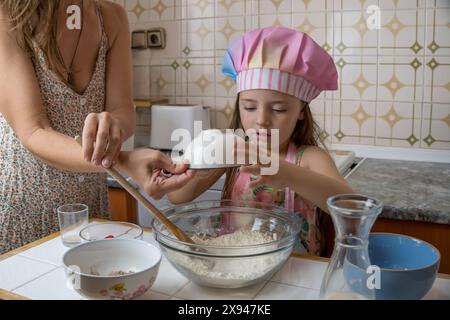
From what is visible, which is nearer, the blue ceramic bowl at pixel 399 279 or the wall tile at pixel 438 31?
the blue ceramic bowl at pixel 399 279

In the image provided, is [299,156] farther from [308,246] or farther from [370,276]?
[370,276]

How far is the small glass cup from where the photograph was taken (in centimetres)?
101

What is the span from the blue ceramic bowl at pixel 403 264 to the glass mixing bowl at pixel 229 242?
160 mm

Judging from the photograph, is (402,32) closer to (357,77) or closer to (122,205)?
(357,77)

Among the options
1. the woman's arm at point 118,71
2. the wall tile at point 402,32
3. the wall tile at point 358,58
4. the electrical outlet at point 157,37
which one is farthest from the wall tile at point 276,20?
the woman's arm at point 118,71

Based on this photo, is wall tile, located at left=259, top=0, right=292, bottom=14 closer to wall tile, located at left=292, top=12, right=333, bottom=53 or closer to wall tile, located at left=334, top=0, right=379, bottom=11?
wall tile, located at left=292, top=12, right=333, bottom=53

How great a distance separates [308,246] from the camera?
1223mm

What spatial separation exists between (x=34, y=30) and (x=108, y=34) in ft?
0.73

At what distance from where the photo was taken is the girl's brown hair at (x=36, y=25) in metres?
1.14

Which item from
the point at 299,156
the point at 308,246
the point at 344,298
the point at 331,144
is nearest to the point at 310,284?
the point at 344,298

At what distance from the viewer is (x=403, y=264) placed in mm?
875

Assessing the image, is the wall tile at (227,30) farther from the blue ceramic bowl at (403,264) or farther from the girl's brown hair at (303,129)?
the blue ceramic bowl at (403,264)

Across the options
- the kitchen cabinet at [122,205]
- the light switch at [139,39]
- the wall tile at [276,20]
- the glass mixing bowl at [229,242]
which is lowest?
the kitchen cabinet at [122,205]

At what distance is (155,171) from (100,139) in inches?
4.7
